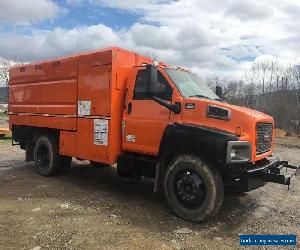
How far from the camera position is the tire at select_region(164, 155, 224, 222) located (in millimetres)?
6031

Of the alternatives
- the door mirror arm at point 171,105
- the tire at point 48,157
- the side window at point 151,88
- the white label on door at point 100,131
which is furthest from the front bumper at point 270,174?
the tire at point 48,157

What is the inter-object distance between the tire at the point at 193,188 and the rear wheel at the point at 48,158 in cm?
363

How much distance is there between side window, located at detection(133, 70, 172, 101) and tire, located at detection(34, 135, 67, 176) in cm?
302

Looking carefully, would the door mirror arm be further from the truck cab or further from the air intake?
the air intake

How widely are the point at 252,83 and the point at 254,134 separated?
49.2 m

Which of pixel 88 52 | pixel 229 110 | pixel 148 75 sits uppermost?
Answer: pixel 88 52

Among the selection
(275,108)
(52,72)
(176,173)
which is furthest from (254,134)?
(275,108)

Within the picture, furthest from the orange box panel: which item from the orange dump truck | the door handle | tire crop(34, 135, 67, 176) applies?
the door handle

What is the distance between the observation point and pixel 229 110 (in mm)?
6090

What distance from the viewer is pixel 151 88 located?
6.59 m

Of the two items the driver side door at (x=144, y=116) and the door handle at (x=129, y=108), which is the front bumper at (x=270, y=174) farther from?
the door handle at (x=129, y=108)

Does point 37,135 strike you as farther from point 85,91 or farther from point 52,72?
point 85,91

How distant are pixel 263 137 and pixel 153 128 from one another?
187 centimetres

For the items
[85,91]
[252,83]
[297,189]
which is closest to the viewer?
[85,91]
